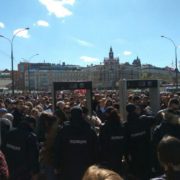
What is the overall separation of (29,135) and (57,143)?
1.82ft

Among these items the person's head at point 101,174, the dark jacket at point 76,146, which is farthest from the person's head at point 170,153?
the dark jacket at point 76,146

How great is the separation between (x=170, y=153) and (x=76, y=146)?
3.41 meters

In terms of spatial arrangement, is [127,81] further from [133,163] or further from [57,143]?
[57,143]

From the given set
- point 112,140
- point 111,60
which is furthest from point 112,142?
point 111,60

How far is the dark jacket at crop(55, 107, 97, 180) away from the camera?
21.8ft

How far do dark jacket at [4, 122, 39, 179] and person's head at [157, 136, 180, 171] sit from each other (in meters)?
3.94

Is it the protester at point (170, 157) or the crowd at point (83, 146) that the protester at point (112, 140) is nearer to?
the crowd at point (83, 146)

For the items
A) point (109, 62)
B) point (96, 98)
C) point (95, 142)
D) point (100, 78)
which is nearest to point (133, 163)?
point (95, 142)

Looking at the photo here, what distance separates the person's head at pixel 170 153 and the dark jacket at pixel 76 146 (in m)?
3.28

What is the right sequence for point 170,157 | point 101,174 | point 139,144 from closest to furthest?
point 101,174 < point 170,157 < point 139,144

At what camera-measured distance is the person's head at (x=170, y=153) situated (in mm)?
3320

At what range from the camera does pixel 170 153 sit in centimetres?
335

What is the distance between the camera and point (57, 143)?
6801 mm

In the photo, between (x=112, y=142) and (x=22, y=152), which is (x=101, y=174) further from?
(x=22, y=152)
